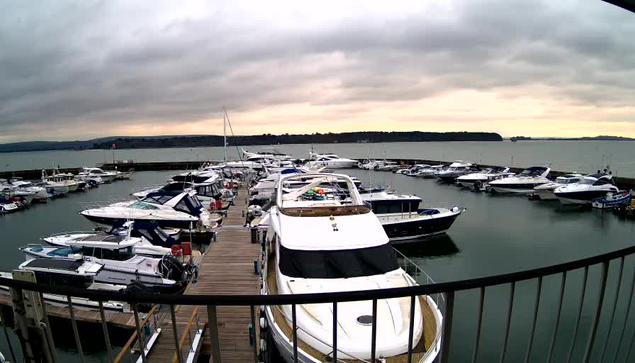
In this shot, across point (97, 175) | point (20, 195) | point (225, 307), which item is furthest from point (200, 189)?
point (97, 175)

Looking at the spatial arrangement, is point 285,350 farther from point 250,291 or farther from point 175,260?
point 175,260

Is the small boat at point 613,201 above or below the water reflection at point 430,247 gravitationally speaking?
above

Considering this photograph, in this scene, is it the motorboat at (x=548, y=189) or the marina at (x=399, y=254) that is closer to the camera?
the marina at (x=399, y=254)

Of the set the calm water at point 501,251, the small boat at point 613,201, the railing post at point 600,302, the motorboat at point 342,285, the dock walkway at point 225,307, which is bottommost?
the calm water at point 501,251

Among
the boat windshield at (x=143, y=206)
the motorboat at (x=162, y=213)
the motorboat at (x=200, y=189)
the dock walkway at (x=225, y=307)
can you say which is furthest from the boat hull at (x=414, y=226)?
the motorboat at (x=200, y=189)

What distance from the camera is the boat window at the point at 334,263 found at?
7559 millimetres

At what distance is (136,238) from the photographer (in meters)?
13.6

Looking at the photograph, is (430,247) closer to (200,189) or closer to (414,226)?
(414,226)

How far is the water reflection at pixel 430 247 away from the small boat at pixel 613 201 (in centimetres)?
1568

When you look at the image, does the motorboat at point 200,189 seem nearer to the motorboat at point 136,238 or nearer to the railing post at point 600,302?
the motorboat at point 136,238

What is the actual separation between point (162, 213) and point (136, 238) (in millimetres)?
6282

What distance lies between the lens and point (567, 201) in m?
30.3

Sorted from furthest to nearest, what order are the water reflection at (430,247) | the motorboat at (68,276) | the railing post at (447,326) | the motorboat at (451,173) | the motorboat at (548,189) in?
the motorboat at (451,173) → the motorboat at (548,189) → the water reflection at (430,247) → the motorboat at (68,276) → the railing post at (447,326)

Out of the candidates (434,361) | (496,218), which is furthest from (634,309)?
(496,218)
